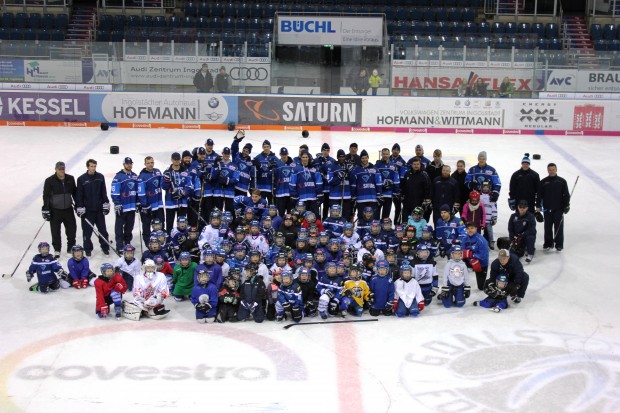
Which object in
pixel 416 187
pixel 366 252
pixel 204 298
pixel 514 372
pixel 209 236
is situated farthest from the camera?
pixel 416 187

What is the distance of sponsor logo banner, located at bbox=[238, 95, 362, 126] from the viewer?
2602cm

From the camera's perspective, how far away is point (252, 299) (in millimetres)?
10945

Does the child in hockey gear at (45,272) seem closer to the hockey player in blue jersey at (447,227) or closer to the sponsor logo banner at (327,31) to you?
the hockey player in blue jersey at (447,227)

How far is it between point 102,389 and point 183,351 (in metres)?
1.25

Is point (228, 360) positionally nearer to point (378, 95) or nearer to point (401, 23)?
point (378, 95)

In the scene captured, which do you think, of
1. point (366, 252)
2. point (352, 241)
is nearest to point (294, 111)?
point (352, 241)

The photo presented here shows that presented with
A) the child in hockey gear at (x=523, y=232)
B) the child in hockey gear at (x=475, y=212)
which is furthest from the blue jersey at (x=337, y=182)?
the child in hockey gear at (x=523, y=232)

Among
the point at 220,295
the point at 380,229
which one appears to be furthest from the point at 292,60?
the point at 220,295

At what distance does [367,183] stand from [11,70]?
15.8 metres

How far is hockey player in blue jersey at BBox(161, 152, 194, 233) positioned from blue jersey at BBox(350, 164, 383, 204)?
2.74 meters

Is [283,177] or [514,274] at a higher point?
[283,177]

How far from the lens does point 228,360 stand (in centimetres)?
973

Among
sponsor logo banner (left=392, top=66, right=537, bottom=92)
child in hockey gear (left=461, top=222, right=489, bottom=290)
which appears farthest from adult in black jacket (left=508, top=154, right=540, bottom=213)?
sponsor logo banner (left=392, top=66, right=537, bottom=92)

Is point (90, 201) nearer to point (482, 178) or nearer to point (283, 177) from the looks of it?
point (283, 177)
